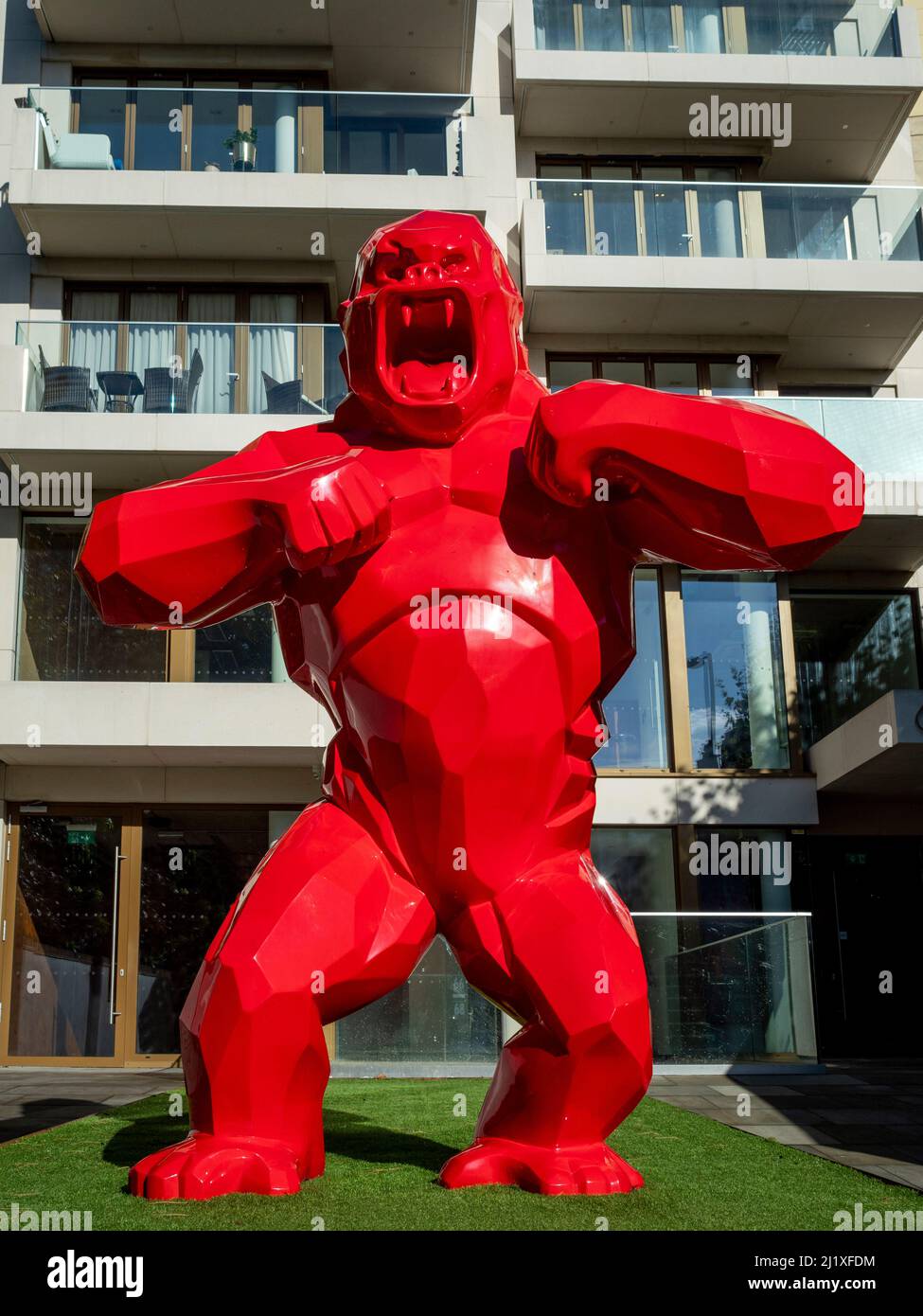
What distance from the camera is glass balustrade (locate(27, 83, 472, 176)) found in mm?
13055

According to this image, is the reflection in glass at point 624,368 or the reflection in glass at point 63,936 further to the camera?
the reflection in glass at point 624,368

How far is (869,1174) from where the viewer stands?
4.00 metres

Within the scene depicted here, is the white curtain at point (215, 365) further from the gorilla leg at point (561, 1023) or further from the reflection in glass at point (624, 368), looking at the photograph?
the gorilla leg at point (561, 1023)

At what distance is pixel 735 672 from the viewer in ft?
44.2

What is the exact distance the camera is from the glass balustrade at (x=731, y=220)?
13.4 meters

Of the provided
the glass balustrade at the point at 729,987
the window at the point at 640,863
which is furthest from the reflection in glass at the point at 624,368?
the glass balustrade at the point at 729,987

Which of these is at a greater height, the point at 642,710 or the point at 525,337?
the point at 525,337

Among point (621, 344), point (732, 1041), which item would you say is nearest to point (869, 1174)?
point (732, 1041)

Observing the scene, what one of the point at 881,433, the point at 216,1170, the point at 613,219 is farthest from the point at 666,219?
the point at 216,1170

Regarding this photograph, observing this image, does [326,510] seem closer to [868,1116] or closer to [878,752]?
[868,1116]

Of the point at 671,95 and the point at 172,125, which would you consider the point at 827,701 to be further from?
the point at 172,125

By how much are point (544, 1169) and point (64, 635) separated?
34.5 feet
